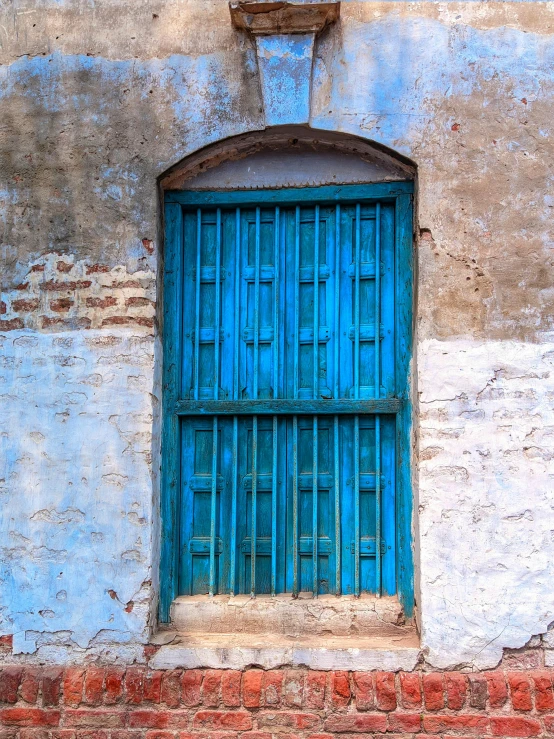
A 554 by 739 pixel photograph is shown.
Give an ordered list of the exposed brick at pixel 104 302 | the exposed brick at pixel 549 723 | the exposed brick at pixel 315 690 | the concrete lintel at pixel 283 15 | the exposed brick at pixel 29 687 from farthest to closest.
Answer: the exposed brick at pixel 104 302 < the concrete lintel at pixel 283 15 < the exposed brick at pixel 29 687 < the exposed brick at pixel 315 690 < the exposed brick at pixel 549 723

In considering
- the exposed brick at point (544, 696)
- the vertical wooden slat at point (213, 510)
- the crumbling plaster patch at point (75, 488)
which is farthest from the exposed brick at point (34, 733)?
the exposed brick at point (544, 696)

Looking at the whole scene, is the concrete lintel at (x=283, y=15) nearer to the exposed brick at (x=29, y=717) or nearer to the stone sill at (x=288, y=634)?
the stone sill at (x=288, y=634)

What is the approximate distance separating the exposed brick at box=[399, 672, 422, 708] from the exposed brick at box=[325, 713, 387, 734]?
124 mm

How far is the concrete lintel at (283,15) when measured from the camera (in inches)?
140

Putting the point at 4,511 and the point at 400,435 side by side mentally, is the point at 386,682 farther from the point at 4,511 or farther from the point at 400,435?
the point at 4,511

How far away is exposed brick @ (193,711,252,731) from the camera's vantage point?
10.9ft

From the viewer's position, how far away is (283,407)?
12.0 ft

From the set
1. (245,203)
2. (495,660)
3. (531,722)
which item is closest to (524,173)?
(245,203)

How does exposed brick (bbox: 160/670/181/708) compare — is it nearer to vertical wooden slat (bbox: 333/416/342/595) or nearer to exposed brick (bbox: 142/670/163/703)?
exposed brick (bbox: 142/670/163/703)

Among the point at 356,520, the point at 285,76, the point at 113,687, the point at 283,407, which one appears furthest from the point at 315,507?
the point at 285,76

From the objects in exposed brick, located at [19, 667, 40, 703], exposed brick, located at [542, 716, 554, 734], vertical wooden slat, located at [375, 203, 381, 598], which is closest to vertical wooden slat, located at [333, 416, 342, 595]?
vertical wooden slat, located at [375, 203, 381, 598]

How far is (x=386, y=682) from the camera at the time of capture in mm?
3305

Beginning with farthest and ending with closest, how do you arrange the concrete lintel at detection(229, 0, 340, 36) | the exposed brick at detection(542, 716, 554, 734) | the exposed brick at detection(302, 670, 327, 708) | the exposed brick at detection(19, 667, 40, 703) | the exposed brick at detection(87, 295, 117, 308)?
the exposed brick at detection(87, 295, 117, 308), the concrete lintel at detection(229, 0, 340, 36), the exposed brick at detection(19, 667, 40, 703), the exposed brick at detection(302, 670, 327, 708), the exposed brick at detection(542, 716, 554, 734)

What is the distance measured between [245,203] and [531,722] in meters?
2.81
